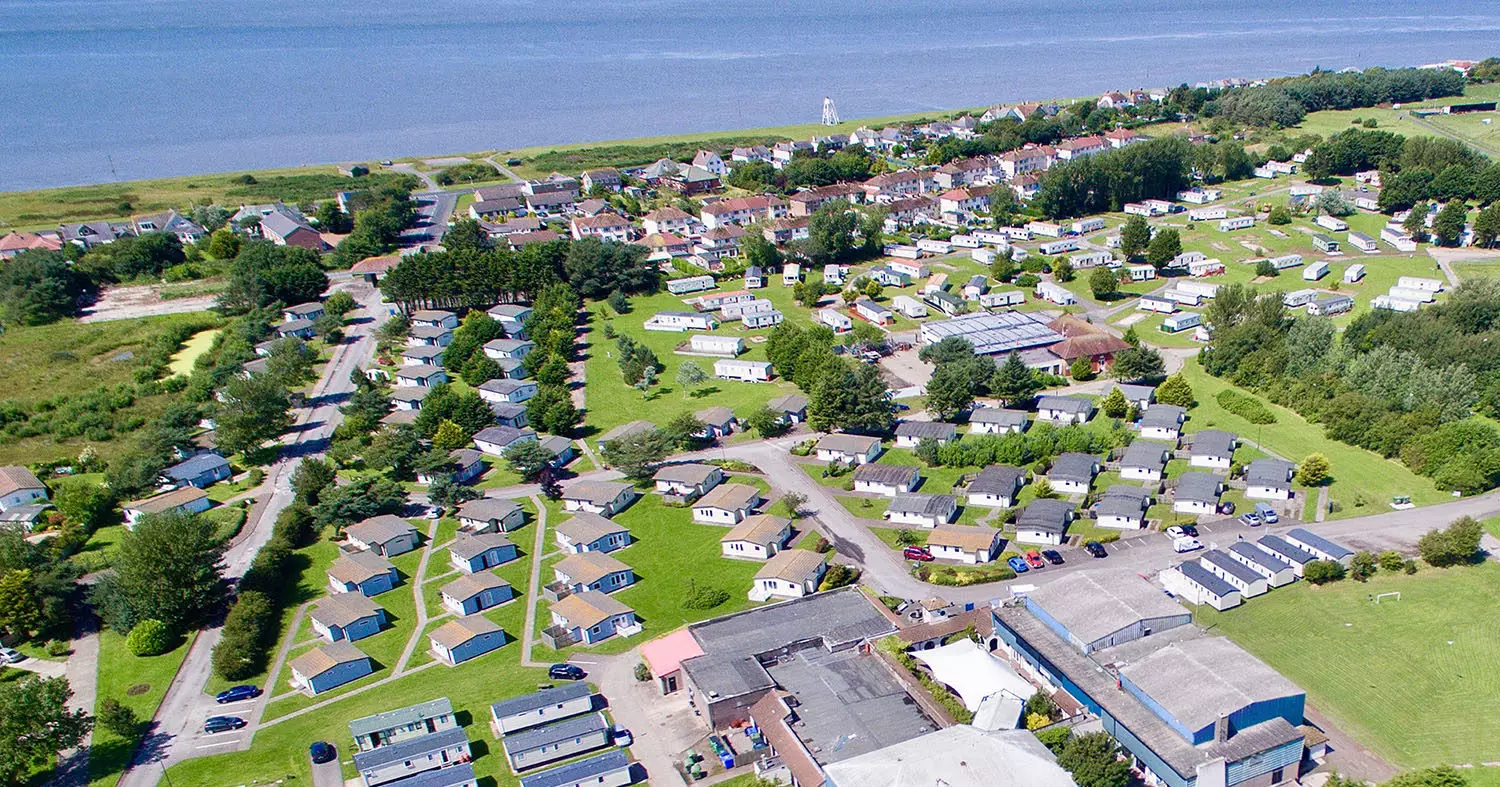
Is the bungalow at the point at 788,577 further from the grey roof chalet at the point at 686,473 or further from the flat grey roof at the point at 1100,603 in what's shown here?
the grey roof chalet at the point at 686,473

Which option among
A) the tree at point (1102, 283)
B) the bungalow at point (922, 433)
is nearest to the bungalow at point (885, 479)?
the bungalow at point (922, 433)

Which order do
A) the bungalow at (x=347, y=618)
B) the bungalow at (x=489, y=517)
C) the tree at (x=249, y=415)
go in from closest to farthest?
the bungalow at (x=347, y=618) → the bungalow at (x=489, y=517) → the tree at (x=249, y=415)

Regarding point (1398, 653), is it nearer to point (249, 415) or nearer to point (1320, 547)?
point (1320, 547)

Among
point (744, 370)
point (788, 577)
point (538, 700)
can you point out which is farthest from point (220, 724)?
point (744, 370)

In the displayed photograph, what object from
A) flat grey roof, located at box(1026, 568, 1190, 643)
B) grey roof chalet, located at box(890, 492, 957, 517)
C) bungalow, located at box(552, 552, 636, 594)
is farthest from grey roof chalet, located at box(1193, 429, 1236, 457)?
bungalow, located at box(552, 552, 636, 594)

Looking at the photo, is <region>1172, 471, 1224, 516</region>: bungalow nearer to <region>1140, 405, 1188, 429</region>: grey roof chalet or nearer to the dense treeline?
<region>1140, 405, 1188, 429</region>: grey roof chalet
